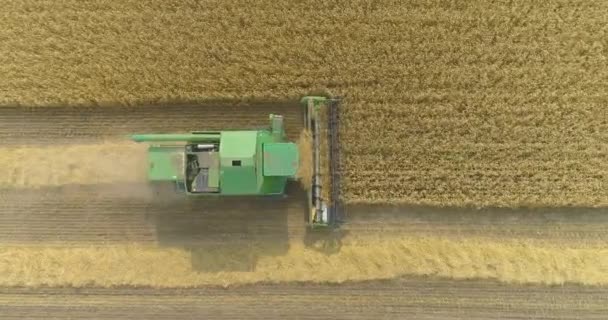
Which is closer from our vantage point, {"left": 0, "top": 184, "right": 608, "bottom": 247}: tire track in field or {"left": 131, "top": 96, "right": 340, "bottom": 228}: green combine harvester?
{"left": 131, "top": 96, "right": 340, "bottom": 228}: green combine harvester

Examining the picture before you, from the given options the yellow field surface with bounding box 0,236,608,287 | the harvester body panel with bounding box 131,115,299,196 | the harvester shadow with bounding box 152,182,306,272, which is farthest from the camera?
the harvester shadow with bounding box 152,182,306,272

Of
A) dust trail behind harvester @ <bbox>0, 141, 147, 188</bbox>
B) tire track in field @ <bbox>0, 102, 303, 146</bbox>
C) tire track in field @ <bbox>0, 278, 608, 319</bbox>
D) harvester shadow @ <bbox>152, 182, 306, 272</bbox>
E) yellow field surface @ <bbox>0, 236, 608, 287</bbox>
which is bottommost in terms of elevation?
tire track in field @ <bbox>0, 278, 608, 319</bbox>

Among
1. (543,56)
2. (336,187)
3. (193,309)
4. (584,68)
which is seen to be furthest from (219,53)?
(584,68)

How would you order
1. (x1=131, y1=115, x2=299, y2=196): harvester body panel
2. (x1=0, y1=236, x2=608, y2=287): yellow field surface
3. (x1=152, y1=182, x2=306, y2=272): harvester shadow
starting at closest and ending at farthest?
(x1=131, y1=115, x2=299, y2=196): harvester body panel
(x1=0, y1=236, x2=608, y2=287): yellow field surface
(x1=152, y1=182, x2=306, y2=272): harvester shadow

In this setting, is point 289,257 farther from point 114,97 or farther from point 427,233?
point 114,97

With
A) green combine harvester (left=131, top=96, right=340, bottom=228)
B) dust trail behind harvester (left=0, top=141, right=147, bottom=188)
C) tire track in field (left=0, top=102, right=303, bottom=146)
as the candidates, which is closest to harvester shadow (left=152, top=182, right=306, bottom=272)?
green combine harvester (left=131, top=96, right=340, bottom=228)

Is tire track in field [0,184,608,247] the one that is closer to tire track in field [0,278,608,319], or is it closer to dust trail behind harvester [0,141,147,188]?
dust trail behind harvester [0,141,147,188]

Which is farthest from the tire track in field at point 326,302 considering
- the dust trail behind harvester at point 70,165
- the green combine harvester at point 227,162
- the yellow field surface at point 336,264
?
the dust trail behind harvester at point 70,165

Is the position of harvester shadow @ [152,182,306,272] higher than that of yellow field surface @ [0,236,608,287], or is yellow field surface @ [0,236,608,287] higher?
harvester shadow @ [152,182,306,272]
